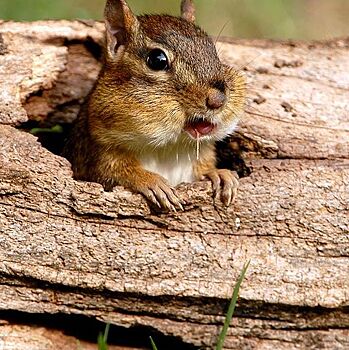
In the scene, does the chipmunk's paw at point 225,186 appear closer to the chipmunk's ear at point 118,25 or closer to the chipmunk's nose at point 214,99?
the chipmunk's nose at point 214,99

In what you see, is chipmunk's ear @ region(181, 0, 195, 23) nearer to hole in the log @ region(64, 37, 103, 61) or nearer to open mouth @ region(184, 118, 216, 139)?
hole in the log @ region(64, 37, 103, 61)

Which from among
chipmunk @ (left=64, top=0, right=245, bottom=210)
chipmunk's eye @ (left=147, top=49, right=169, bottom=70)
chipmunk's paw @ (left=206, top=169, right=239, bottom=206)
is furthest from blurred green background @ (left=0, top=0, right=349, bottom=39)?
chipmunk's paw @ (left=206, top=169, right=239, bottom=206)

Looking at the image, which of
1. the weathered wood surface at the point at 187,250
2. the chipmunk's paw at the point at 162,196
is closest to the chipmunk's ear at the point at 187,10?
the weathered wood surface at the point at 187,250

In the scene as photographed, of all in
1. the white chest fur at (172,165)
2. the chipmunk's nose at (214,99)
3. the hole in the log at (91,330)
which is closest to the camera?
the chipmunk's nose at (214,99)

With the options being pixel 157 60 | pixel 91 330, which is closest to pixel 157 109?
pixel 157 60

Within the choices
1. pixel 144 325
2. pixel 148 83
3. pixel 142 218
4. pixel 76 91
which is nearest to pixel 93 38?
pixel 76 91
